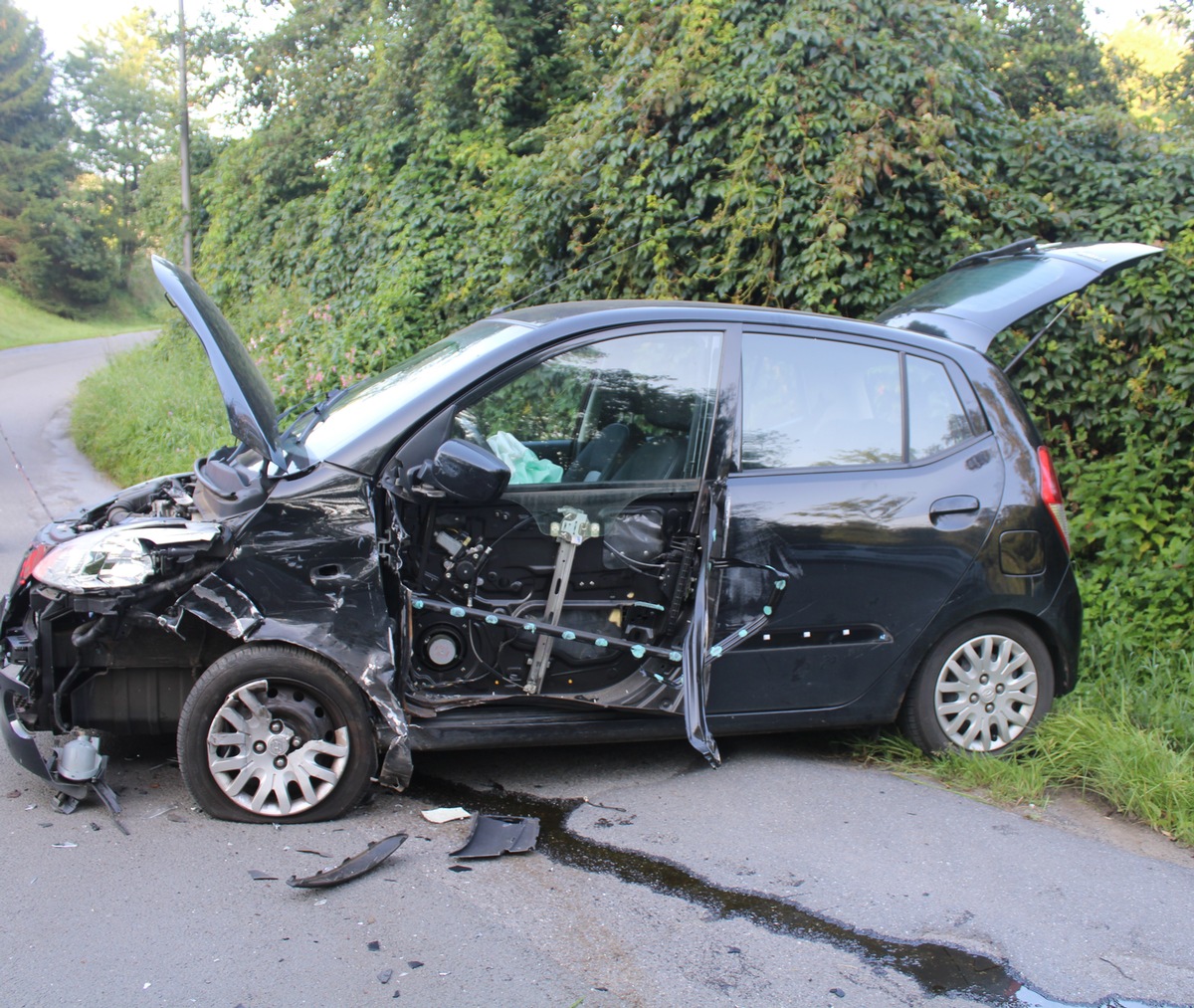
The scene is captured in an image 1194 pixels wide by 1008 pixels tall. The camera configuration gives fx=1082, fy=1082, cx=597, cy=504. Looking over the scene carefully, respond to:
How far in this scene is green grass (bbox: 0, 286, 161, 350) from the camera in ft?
123

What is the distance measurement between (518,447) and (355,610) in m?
0.87

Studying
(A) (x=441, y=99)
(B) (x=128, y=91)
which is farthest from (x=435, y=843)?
(B) (x=128, y=91)

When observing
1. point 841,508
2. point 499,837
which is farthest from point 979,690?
point 499,837

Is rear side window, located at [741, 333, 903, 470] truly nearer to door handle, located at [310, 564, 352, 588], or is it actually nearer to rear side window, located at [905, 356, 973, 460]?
rear side window, located at [905, 356, 973, 460]

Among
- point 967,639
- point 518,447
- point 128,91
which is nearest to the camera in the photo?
point 518,447

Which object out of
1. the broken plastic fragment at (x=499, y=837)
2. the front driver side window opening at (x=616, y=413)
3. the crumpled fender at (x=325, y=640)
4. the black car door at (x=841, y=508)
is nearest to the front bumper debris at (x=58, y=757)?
the crumpled fender at (x=325, y=640)

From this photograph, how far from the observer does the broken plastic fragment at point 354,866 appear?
3.29 meters

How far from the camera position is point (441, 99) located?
13.2 meters

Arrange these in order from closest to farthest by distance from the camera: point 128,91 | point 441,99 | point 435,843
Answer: point 435,843 → point 441,99 → point 128,91

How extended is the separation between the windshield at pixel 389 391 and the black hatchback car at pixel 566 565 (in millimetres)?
24

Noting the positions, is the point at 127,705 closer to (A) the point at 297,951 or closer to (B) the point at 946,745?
(A) the point at 297,951

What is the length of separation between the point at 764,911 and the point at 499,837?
0.92m

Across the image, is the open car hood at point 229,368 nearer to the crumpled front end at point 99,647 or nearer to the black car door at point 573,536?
the crumpled front end at point 99,647

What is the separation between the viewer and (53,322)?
43.9 metres
